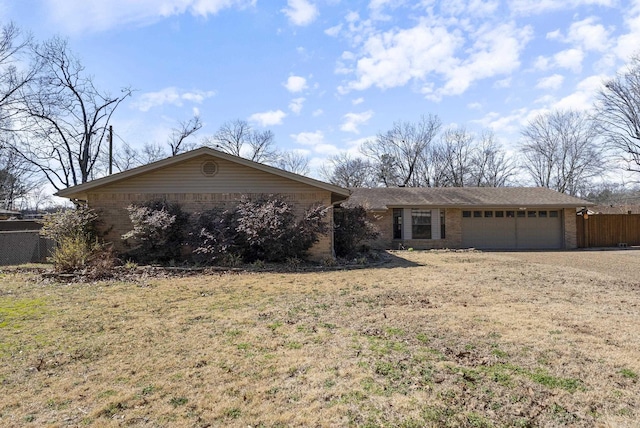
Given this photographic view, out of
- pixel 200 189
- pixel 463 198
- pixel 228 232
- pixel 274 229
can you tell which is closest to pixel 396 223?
pixel 463 198

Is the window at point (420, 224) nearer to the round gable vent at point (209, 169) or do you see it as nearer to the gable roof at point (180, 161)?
the gable roof at point (180, 161)

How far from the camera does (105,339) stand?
482 cm

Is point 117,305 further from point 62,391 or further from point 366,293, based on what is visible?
point 366,293

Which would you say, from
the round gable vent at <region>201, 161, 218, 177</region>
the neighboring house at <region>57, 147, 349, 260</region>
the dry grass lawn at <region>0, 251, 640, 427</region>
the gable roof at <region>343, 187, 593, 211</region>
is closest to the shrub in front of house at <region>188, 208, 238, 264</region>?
the neighboring house at <region>57, 147, 349, 260</region>

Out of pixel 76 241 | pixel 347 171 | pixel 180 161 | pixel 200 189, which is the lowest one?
pixel 76 241

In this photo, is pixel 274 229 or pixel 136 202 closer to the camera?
pixel 274 229

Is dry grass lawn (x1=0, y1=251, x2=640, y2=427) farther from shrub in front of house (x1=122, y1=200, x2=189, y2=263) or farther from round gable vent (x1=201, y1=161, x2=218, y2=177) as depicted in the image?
round gable vent (x1=201, y1=161, x2=218, y2=177)

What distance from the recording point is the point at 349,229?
14414mm

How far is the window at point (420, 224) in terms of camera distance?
1986 cm

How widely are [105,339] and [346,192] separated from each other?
936 cm

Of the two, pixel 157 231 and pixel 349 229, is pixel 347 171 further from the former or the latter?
pixel 157 231

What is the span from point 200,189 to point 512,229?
15758mm

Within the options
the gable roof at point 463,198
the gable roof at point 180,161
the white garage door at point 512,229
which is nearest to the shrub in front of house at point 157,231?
the gable roof at point 180,161

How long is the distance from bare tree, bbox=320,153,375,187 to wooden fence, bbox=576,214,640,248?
70.8ft
